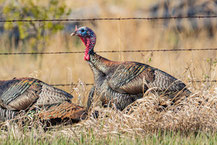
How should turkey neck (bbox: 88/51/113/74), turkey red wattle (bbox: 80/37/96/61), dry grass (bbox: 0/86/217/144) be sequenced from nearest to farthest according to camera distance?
dry grass (bbox: 0/86/217/144), turkey neck (bbox: 88/51/113/74), turkey red wattle (bbox: 80/37/96/61)

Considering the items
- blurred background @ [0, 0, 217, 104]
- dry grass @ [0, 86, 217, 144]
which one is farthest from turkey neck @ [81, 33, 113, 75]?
dry grass @ [0, 86, 217, 144]

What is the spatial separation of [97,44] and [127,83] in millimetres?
3017

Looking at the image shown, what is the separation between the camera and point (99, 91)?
17.1 ft

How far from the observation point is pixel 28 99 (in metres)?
5.04

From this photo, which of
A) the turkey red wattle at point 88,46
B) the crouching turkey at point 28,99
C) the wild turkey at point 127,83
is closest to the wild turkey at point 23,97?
the crouching turkey at point 28,99

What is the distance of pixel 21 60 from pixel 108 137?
7549 millimetres

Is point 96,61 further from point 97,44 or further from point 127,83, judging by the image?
point 97,44

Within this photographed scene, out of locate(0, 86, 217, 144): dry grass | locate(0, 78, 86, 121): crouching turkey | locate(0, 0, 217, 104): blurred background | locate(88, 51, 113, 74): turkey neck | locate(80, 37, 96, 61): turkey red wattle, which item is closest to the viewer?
locate(0, 86, 217, 144): dry grass

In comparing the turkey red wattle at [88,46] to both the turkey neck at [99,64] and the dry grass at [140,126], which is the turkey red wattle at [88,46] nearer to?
the turkey neck at [99,64]

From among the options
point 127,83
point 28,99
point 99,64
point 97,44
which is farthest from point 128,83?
point 97,44

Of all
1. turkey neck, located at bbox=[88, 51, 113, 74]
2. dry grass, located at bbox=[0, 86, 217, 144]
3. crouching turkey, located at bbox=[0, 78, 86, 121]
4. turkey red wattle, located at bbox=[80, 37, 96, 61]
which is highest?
turkey red wattle, located at bbox=[80, 37, 96, 61]

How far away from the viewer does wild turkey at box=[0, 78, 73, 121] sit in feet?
16.4

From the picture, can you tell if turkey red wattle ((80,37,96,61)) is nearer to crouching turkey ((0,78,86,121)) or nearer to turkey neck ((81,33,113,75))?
turkey neck ((81,33,113,75))

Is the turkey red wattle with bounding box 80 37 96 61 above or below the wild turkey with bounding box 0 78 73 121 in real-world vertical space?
above
